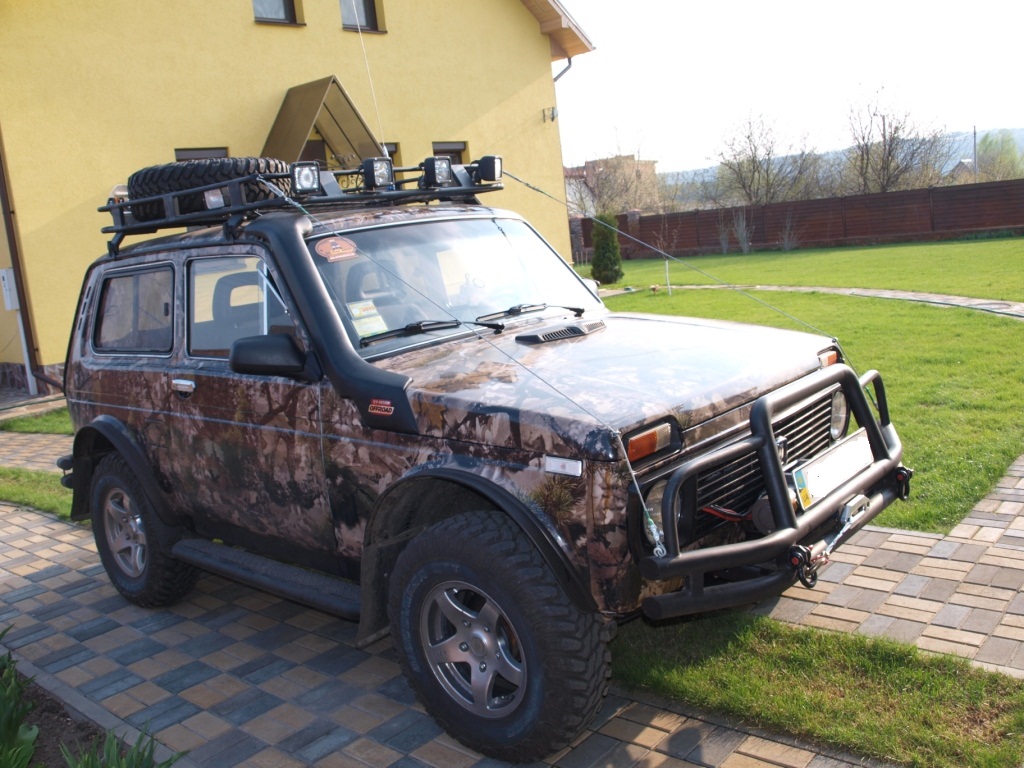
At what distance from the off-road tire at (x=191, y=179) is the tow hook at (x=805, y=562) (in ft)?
10.4

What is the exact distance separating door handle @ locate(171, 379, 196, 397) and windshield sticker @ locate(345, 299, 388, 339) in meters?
1.11

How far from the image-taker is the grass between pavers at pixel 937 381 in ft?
18.9

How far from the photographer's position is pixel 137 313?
530cm

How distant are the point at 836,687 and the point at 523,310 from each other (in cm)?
221

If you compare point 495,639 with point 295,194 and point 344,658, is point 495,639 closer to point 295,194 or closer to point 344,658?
point 344,658

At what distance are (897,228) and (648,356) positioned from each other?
2854 centimetres

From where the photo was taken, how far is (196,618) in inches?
209

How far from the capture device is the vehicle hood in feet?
10.5

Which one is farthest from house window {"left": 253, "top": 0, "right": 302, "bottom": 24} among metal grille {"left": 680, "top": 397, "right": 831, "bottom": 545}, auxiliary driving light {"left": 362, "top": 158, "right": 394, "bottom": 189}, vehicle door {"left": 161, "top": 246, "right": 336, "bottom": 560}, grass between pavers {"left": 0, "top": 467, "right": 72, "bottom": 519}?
metal grille {"left": 680, "top": 397, "right": 831, "bottom": 545}

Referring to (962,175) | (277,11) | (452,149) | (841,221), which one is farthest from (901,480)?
(962,175)

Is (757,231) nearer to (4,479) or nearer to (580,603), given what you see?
(4,479)

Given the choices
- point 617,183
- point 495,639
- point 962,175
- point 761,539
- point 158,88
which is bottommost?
point 495,639

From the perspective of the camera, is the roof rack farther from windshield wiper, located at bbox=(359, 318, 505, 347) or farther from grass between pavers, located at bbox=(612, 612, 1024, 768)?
grass between pavers, located at bbox=(612, 612, 1024, 768)

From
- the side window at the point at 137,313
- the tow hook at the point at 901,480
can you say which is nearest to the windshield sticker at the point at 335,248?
the side window at the point at 137,313
